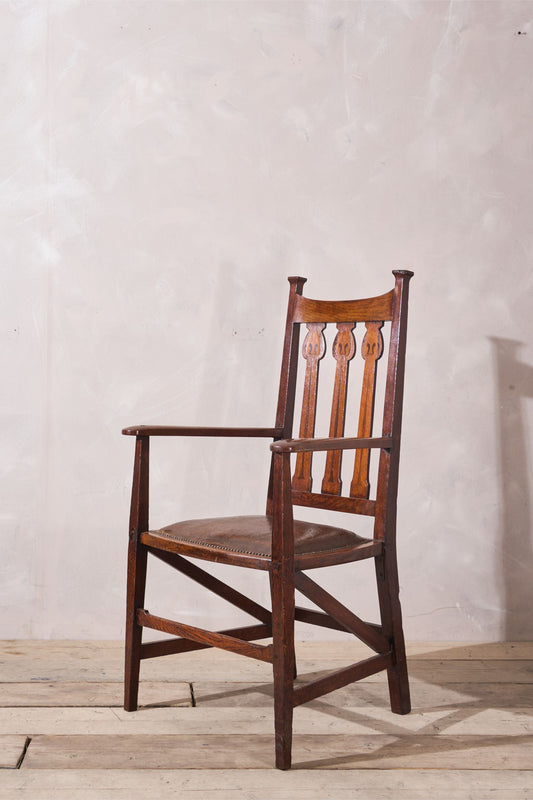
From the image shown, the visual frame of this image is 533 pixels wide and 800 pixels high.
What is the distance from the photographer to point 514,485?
9.04 ft

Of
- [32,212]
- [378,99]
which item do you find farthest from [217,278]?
[378,99]

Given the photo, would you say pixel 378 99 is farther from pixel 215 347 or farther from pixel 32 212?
pixel 32 212

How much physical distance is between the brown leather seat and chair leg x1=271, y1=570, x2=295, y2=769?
0.20 feet

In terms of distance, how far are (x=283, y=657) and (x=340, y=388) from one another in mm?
746

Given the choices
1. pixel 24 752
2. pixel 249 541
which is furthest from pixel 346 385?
pixel 24 752

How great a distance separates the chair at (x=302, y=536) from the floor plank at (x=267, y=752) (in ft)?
0.39

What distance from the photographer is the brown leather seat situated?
180 cm

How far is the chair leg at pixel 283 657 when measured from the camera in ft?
5.68

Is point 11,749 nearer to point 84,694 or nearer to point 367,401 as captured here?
point 84,694

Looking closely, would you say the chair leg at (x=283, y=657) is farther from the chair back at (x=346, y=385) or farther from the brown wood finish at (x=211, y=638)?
the chair back at (x=346, y=385)

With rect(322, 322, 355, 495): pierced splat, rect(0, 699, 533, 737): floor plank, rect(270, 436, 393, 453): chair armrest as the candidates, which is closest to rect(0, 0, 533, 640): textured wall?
rect(322, 322, 355, 495): pierced splat

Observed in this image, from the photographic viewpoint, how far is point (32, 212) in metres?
2.66

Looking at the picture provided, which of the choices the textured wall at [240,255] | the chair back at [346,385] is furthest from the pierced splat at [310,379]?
the textured wall at [240,255]

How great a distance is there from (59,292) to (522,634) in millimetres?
1913
